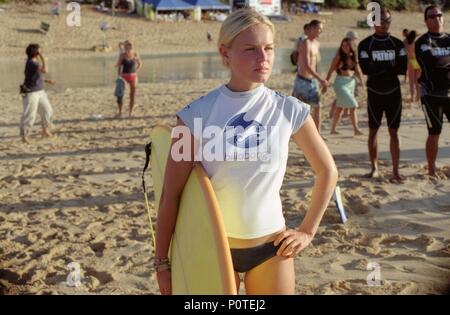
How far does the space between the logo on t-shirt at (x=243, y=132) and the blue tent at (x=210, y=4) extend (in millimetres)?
44566

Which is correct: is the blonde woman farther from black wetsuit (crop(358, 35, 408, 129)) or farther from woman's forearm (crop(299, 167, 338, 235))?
black wetsuit (crop(358, 35, 408, 129))

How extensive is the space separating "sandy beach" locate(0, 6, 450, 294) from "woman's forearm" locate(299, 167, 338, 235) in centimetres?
160

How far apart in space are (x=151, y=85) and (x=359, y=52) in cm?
1199

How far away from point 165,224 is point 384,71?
4.28 meters

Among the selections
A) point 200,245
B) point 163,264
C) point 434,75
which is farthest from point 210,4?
point 200,245

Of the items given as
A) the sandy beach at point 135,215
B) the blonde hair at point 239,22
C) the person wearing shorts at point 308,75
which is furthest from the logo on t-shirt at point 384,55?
the blonde hair at point 239,22

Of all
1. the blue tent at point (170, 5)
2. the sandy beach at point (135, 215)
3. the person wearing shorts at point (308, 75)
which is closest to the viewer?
the sandy beach at point (135, 215)

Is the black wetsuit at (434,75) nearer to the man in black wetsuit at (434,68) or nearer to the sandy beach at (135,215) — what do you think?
the man in black wetsuit at (434,68)

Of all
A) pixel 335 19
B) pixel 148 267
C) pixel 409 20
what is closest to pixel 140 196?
pixel 148 267

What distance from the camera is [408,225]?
16.2 ft

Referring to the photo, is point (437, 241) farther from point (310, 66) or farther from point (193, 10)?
point (193, 10)

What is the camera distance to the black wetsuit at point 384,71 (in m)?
5.90

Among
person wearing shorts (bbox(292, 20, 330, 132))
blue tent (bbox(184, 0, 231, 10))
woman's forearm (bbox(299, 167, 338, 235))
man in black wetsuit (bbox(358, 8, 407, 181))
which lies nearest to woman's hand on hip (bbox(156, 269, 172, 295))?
woman's forearm (bbox(299, 167, 338, 235))

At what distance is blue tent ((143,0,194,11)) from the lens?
43.2 meters
